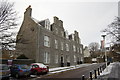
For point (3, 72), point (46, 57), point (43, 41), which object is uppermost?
point (43, 41)

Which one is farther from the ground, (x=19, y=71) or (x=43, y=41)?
(x=43, y=41)

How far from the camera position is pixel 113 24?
15570mm

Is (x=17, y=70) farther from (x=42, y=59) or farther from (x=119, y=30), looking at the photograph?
(x=119, y=30)

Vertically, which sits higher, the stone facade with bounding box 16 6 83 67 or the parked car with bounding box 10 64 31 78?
the stone facade with bounding box 16 6 83 67

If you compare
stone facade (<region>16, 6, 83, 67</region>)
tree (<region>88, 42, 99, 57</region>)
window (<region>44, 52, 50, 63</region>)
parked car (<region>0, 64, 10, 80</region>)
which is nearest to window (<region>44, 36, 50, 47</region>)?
stone facade (<region>16, 6, 83, 67</region>)

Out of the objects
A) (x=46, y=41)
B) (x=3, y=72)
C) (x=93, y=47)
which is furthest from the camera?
(x=93, y=47)

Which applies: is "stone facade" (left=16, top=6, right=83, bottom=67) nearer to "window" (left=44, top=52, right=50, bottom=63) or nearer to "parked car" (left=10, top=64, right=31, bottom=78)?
"window" (left=44, top=52, right=50, bottom=63)

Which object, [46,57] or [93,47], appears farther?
[93,47]

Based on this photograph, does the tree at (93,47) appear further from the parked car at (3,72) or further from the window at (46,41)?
the parked car at (3,72)

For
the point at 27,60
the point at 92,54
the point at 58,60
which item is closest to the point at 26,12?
the point at 27,60

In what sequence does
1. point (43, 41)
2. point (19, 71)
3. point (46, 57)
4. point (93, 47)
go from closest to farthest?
point (19, 71) → point (43, 41) → point (46, 57) → point (93, 47)

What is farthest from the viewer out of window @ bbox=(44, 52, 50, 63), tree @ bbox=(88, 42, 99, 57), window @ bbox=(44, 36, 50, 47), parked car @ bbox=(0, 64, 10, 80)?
tree @ bbox=(88, 42, 99, 57)

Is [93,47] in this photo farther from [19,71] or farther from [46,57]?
[19,71]

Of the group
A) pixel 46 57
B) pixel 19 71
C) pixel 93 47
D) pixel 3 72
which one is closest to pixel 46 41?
pixel 46 57
